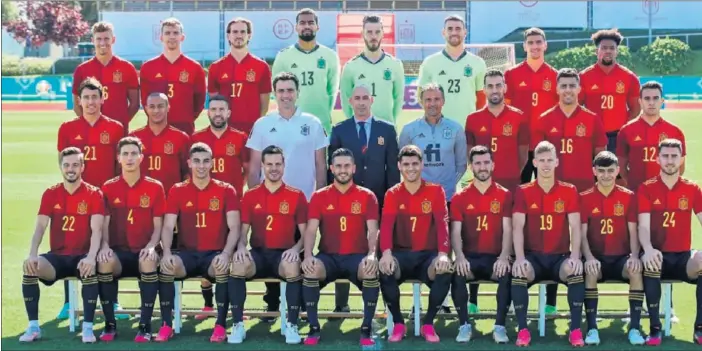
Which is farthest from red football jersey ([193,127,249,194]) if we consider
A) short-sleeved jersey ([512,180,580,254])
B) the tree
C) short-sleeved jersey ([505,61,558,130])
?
the tree

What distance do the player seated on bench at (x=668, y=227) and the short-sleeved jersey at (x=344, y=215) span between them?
1.96 m

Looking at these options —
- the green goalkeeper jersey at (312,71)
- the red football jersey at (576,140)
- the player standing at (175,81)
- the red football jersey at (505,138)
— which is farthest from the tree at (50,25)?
the red football jersey at (576,140)

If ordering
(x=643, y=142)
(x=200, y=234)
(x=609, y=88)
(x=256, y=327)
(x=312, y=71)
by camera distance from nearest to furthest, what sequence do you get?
(x=200, y=234) < (x=256, y=327) < (x=643, y=142) < (x=609, y=88) < (x=312, y=71)

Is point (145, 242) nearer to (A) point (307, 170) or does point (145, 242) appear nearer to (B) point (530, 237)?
(A) point (307, 170)

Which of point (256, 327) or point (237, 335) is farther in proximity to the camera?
point (256, 327)

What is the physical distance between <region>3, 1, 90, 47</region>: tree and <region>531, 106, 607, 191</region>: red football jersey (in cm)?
5355

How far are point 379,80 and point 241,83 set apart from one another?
1173 mm

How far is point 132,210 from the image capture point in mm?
7883

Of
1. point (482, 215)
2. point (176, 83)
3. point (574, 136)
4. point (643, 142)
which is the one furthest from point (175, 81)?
point (643, 142)

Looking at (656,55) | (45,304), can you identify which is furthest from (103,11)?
(45,304)

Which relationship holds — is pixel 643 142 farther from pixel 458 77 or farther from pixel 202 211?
pixel 202 211

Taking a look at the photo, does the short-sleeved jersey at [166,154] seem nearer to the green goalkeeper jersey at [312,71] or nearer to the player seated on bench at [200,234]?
the player seated on bench at [200,234]

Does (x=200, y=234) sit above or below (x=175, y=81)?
below

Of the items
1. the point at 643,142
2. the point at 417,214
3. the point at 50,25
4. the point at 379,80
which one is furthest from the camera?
the point at 50,25
